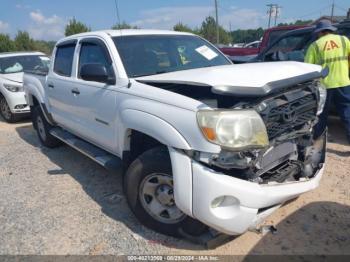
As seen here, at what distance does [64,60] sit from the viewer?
5137 millimetres

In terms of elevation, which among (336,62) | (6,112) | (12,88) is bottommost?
(6,112)

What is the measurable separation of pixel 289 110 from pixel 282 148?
36 centimetres

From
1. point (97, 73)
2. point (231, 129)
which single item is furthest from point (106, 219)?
point (231, 129)

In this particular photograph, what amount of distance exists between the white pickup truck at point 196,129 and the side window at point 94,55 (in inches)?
0.5

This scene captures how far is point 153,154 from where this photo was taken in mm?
3107

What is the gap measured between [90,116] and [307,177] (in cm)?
251

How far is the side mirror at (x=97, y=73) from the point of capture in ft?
11.7

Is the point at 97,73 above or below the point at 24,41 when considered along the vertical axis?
above

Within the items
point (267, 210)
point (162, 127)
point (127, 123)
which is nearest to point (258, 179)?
point (267, 210)

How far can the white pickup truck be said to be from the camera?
102 inches

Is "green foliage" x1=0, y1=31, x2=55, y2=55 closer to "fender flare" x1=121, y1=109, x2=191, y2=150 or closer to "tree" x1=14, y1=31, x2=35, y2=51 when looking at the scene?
"tree" x1=14, y1=31, x2=35, y2=51

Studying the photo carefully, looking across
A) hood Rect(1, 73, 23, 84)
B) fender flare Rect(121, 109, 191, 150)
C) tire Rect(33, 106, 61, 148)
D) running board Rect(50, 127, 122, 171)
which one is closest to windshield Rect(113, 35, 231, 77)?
fender flare Rect(121, 109, 191, 150)

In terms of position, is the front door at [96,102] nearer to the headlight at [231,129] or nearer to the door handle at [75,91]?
the door handle at [75,91]

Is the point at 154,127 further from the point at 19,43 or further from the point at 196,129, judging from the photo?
the point at 19,43
